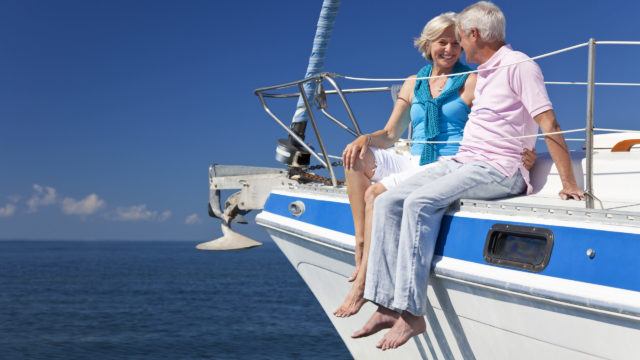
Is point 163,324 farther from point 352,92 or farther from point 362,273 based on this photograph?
point 362,273

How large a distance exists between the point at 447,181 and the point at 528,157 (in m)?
0.57

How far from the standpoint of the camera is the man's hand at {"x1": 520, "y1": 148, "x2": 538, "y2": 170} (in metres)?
4.65

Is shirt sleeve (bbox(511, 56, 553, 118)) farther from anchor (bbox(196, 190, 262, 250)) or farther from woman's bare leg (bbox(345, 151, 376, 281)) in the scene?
anchor (bbox(196, 190, 262, 250))

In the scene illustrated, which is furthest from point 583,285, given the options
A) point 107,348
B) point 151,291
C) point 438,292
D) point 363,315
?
point 151,291

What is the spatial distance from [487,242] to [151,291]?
41.2 m

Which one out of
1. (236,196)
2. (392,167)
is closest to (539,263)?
(392,167)

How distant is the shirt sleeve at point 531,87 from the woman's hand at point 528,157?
35 cm

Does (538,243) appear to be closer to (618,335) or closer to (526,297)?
(526,297)

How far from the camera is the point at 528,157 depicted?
4691 millimetres

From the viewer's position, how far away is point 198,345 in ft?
68.9

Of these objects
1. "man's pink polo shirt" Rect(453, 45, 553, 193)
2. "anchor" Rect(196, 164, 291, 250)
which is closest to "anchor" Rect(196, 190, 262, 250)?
"anchor" Rect(196, 164, 291, 250)

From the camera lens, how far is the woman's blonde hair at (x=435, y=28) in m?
5.02

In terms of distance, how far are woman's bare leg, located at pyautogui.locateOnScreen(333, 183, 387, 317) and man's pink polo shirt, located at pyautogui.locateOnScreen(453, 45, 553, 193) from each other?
A: 20.5 inches

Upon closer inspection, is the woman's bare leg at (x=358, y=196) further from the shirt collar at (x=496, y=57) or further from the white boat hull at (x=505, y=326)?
the shirt collar at (x=496, y=57)
